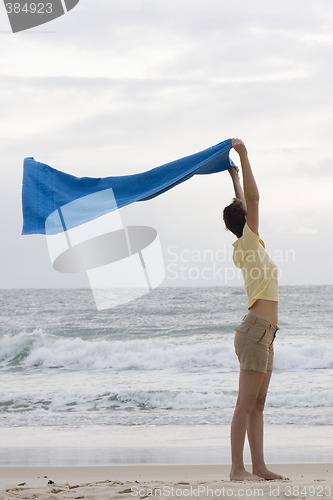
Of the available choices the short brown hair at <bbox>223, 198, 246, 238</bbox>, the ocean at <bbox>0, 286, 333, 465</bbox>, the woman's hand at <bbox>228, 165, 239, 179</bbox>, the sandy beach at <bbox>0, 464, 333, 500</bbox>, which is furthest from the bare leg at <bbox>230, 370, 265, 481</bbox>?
the ocean at <bbox>0, 286, 333, 465</bbox>

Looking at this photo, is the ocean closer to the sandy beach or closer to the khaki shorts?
the sandy beach

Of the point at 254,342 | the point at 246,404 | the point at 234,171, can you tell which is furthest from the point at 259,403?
the point at 234,171

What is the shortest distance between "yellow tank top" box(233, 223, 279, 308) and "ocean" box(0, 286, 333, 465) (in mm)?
2927

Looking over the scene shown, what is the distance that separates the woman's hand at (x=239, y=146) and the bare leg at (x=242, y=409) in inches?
55.7

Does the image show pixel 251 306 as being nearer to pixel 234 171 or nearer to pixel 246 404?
pixel 246 404

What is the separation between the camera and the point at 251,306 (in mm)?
4852

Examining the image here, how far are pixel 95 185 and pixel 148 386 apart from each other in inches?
336

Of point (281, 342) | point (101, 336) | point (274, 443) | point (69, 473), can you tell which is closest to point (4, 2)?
point (69, 473)

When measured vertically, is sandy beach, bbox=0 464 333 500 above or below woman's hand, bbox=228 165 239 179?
below

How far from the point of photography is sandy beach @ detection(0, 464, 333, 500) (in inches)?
187

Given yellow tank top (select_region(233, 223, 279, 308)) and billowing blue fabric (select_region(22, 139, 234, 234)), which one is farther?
billowing blue fabric (select_region(22, 139, 234, 234))

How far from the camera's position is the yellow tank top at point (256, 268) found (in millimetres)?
4820

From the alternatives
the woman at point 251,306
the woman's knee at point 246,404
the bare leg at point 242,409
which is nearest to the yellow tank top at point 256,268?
the woman at point 251,306

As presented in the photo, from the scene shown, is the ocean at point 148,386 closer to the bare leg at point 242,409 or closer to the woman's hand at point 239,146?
the bare leg at point 242,409
